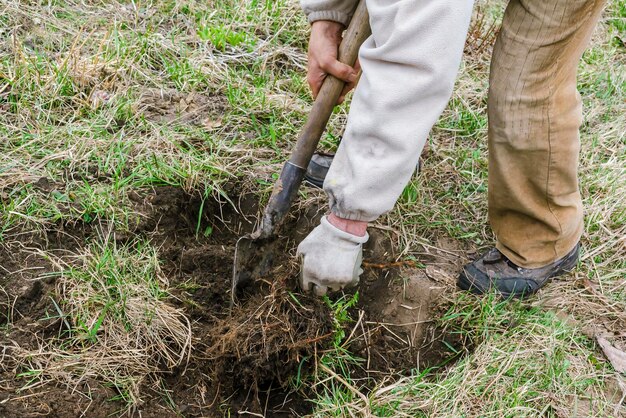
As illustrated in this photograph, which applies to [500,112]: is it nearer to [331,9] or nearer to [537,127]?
[537,127]

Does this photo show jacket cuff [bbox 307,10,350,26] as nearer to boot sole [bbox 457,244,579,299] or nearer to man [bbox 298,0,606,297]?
man [bbox 298,0,606,297]

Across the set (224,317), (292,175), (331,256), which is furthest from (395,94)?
(224,317)

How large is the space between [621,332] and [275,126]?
5.52 feet

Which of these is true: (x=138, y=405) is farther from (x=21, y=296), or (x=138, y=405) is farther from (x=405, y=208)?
(x=405, y=208)

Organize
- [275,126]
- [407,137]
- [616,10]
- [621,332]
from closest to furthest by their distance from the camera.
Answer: [407,137], [621,332], [275,126], [616,10]

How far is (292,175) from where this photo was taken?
7.88 feet

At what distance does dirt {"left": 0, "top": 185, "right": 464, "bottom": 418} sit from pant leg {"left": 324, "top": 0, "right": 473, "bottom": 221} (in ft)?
1.68

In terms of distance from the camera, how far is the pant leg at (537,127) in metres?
2.13

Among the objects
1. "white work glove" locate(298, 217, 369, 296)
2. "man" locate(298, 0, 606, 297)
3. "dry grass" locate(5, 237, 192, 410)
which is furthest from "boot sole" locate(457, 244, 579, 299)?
"dry grass" locate(5, 237, 192, 410)

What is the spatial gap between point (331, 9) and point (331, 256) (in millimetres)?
899

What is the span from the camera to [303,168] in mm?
2412

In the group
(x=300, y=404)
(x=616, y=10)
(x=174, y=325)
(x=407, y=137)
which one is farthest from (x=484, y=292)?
(x=616, y=10)

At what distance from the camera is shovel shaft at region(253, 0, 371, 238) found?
7.63ft

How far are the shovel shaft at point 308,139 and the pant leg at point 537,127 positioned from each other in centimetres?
48
